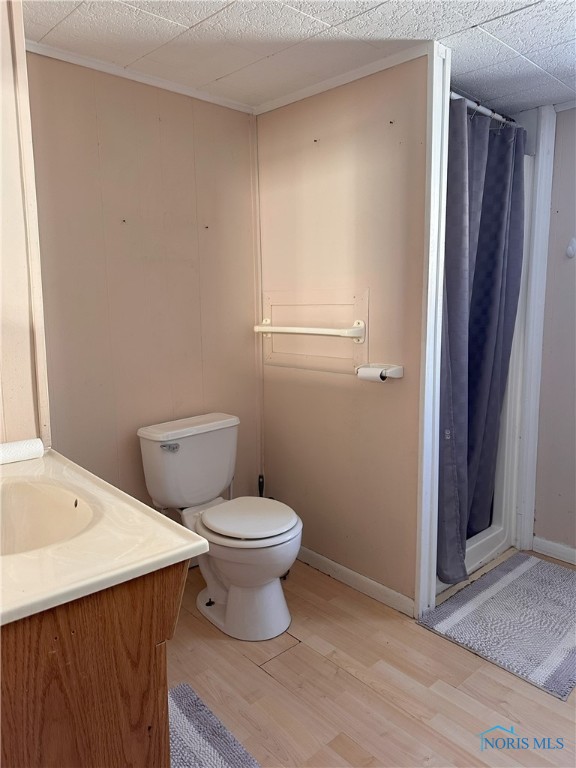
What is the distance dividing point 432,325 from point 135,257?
121 cm

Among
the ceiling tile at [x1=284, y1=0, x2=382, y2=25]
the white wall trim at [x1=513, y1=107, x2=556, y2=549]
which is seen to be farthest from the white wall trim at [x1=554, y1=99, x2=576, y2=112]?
the ceiling tile at [x1=284, y1=0, x2=382, y2=25]

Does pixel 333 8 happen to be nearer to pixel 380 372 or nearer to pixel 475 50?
pixel 475 50

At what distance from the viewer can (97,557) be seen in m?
0.95

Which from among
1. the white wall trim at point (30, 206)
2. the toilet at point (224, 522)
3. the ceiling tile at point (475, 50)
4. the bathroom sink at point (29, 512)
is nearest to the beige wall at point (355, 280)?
the ceiling tile at point (475, 50)

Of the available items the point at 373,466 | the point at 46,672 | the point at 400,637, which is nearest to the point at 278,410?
the point at 373,466

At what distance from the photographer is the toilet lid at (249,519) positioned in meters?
2.04

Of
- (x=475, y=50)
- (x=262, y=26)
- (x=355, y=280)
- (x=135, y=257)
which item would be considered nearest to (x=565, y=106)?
(x=475, y=50)

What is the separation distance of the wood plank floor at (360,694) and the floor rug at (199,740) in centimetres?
3

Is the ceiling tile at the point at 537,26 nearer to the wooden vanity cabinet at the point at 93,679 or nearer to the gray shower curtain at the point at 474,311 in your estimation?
the gray shower curtain at the point at 474,311

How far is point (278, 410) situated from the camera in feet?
9.05

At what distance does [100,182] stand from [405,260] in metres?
1.21

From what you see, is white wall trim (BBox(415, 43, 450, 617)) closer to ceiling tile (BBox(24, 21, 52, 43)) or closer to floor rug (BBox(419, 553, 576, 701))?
floor rug (BBox(419, 553, 576, 701))

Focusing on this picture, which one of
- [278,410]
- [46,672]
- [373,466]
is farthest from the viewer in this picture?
[278,410]

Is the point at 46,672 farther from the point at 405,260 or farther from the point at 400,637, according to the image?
the point at 405,260
